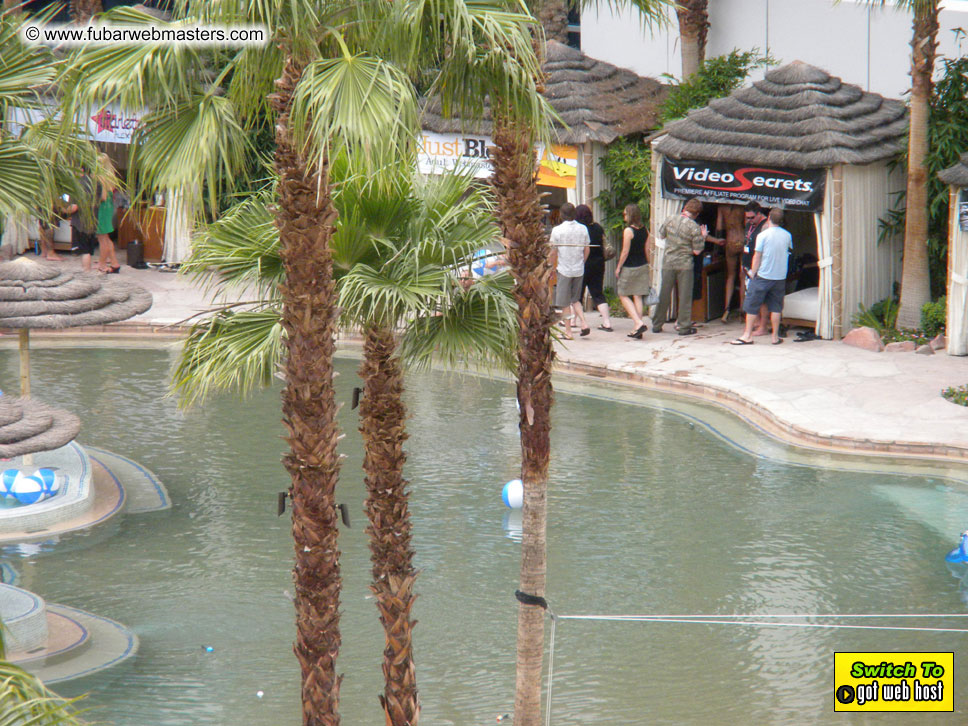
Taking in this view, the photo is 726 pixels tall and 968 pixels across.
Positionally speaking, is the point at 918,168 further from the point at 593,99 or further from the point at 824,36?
the point at 593,99

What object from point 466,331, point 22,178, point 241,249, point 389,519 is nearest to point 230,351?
point 241,249

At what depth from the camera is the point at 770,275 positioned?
1605cm

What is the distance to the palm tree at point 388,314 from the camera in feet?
23.4

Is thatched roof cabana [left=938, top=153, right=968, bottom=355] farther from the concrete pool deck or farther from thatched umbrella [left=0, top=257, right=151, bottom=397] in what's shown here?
thatched umbrella [left=0, top=257, right=151, bottom=397]

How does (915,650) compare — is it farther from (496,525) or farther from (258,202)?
(258,202)

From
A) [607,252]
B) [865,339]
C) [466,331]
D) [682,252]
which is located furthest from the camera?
[607,252]

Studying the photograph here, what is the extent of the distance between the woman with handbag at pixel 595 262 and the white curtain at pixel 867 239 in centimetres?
315

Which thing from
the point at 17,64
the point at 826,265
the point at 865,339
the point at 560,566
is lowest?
the point at 560,566

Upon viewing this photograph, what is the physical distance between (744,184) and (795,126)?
3.10 feet

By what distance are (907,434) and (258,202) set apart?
7730 mm

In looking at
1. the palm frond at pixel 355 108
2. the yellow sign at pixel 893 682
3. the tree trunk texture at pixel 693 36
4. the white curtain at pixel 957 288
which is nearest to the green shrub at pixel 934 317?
the white curtain at pixel 957 288

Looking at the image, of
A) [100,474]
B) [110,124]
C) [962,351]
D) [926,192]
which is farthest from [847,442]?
[110,124]

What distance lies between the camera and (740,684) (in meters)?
8.27

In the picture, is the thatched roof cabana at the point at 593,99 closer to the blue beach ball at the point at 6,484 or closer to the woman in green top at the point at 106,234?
the woman in green top at the point at 106,234
